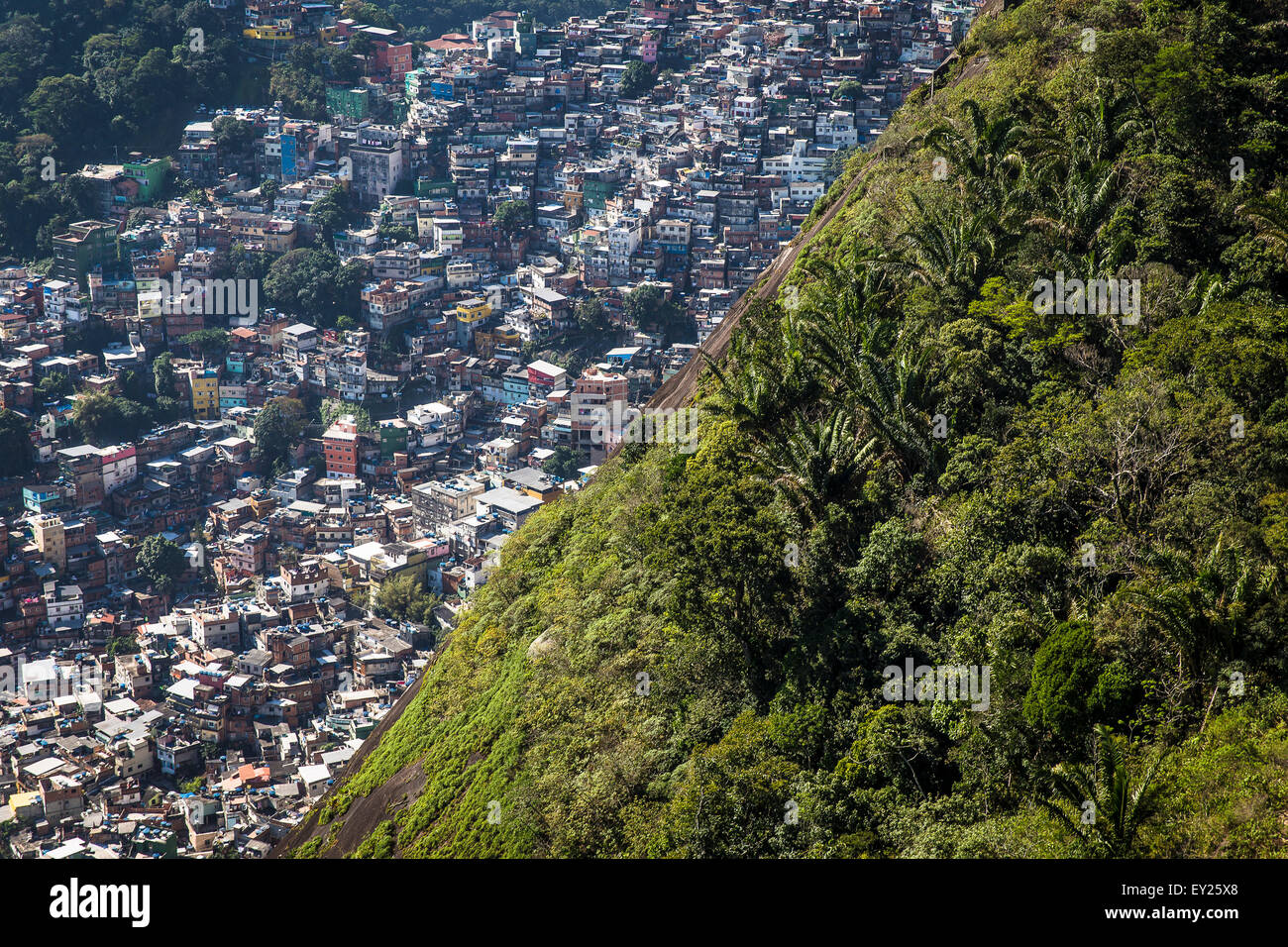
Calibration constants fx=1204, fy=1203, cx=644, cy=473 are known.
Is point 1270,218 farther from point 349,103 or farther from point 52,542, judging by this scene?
point 349,103

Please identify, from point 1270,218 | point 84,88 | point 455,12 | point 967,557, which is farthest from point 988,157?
point 455,12

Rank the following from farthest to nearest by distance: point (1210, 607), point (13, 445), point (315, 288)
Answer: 1. point (315, 288)
2. point (13, 445)
3. point (1210, 607)

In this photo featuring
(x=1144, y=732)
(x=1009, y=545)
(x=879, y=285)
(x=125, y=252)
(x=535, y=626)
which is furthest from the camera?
(x=125, y=252)

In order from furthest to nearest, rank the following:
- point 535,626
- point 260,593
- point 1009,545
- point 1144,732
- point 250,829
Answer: point 260,593
point 250,829
point 535,626
point 1009,545
point 1144,732

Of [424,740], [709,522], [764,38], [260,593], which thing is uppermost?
[764,38]

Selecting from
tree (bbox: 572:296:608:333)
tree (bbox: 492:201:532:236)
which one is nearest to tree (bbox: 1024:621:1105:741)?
tree (bbox: 572:296:608:333)

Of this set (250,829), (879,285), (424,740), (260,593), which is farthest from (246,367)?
(879,285)

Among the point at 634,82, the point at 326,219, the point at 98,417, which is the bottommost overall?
the point at 98,417
